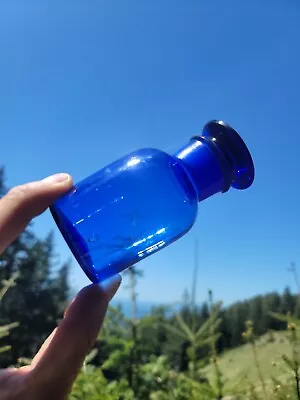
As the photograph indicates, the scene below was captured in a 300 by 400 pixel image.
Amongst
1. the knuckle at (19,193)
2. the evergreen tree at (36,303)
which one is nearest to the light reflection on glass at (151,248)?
the knuckle at (19,193)

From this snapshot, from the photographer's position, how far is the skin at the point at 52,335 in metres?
0.75

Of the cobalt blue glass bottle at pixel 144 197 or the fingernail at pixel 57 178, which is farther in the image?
the cobalt blue glass bottle at pixel 144 197

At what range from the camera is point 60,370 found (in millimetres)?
Result: 762

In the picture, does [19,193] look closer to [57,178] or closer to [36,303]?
[57,178]

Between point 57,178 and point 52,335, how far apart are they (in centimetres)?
33

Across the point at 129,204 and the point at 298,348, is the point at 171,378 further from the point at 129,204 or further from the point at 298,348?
the point at 129,204

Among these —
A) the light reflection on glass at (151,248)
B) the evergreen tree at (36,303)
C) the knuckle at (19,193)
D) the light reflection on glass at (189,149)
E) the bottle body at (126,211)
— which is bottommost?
the evergreen tree at (36,303)

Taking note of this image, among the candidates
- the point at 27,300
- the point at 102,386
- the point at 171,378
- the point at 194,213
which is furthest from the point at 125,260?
the point at 27,300

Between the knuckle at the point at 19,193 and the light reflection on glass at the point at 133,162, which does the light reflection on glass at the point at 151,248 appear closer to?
the light reflection on glass at the point at 133,162

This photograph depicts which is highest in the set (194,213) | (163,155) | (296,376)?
(163,155)

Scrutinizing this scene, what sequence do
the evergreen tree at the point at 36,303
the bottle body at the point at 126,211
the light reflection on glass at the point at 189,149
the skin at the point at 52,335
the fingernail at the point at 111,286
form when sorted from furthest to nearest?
the evergreen tree at the point at 36,303, the light reflection on glass at the point at 189,149, the bottle body at the point at 126,211, the fingernail at the point at 111,286, the skin at the point at 52,335

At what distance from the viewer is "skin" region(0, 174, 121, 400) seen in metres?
0.75

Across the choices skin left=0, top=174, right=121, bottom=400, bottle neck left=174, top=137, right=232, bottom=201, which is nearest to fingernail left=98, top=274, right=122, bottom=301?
skin left=0, top=174, right=121, bottom=400

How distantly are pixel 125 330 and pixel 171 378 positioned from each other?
0.60 meters
